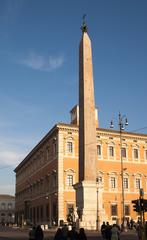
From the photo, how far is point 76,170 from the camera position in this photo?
171 feet

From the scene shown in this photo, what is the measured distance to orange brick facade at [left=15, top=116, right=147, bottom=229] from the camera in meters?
51.1

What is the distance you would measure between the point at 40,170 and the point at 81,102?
102 feet

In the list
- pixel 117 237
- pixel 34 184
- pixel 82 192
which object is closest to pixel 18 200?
pixel 34 184

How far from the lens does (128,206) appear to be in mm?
53812

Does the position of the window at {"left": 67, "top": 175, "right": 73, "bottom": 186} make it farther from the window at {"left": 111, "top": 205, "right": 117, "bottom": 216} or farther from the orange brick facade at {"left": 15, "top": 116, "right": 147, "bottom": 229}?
the window at {"left": 111, "top": 205, "right": 117, "bottom": 216}

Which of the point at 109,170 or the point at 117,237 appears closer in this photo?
the point at 117,237

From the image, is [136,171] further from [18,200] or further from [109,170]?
[18,200]

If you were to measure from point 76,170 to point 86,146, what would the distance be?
22333mm

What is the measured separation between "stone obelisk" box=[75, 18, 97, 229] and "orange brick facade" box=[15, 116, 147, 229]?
62.7 ft

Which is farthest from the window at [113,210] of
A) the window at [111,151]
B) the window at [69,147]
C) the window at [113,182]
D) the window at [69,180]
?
the window at [69,147]

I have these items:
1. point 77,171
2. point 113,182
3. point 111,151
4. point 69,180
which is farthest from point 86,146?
point 111,151

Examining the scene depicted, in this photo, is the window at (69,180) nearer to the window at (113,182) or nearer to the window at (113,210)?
the window at (113,182)

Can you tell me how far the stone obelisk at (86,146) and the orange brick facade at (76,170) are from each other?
62.7 ft

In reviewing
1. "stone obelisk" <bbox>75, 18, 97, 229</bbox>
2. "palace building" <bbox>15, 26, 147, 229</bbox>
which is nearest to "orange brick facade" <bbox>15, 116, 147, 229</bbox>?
"palace building" <bbox>15, 26, 147, 229</bbox>
